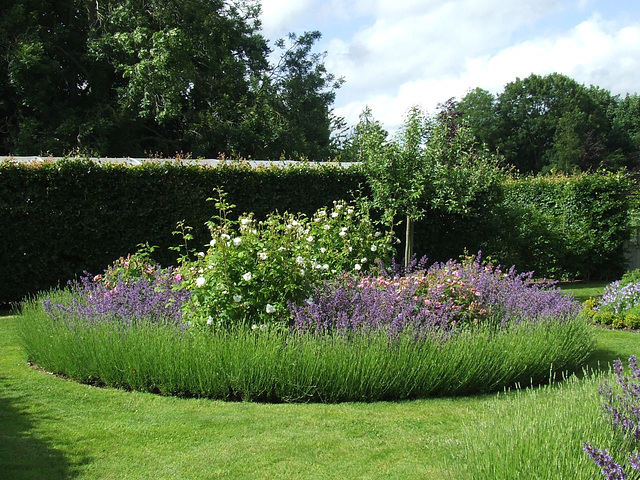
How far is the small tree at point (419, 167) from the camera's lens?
956 centimetres

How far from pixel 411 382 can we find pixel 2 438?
10.3ft

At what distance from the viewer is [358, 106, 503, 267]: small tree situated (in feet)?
31.4

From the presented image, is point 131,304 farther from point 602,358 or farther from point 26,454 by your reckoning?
point 602,358

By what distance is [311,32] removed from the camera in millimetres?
23188

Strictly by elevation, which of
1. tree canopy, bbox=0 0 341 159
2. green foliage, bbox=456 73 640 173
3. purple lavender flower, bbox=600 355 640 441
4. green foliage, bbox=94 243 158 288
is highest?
green foliage, bbox=456 73 640 173

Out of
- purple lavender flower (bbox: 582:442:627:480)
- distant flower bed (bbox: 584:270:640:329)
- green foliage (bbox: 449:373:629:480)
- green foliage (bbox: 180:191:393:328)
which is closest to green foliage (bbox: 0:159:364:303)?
green foliage (bbox: 180:191:393:328)

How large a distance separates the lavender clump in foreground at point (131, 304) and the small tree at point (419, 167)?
180 inches

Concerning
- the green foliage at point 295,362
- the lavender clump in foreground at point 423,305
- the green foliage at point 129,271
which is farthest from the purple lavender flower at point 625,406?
the green foliage at point 129,271

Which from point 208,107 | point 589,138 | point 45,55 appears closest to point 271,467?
point 45,55

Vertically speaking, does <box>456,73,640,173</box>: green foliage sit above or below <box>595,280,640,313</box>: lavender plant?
above

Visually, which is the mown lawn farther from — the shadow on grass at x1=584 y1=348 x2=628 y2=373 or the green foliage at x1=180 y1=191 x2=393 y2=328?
the shadow on grass at x1=584 y1=348 x2=628 y2=373

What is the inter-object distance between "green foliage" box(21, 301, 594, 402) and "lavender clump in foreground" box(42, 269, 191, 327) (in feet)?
0.96

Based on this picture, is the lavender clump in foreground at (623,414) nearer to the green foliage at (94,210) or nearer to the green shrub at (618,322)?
the green shrub at (618,322)

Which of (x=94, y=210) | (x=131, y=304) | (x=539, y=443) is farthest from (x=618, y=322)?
(x=94, y=210)
